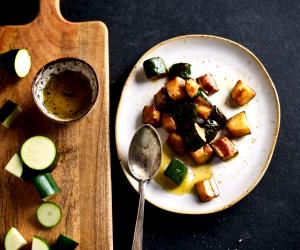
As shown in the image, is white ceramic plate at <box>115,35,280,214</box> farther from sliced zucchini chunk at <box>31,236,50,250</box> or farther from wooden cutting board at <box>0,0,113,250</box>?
sliced zucchini chunk at <box>31,236,50,250</box>

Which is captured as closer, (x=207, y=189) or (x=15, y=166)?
(x=15, y=166)

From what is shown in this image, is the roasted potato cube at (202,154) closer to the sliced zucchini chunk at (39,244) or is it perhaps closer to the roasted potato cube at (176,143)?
the roasted potato cube at (176,143)

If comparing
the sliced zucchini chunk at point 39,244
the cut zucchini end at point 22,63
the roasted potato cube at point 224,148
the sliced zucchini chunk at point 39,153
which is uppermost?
the cut zucchini end at point 22,63

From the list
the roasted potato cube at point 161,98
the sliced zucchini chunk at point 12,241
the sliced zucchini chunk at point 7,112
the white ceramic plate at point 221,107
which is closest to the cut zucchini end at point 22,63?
the sliced zucchini chunk at point 7,112

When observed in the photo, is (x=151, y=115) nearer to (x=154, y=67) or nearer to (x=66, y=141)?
(x=154, y=67)

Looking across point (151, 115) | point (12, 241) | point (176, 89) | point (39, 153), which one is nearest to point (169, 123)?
point (151, 115)

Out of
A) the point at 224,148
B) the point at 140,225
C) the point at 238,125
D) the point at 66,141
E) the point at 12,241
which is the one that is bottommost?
the point at 12,241

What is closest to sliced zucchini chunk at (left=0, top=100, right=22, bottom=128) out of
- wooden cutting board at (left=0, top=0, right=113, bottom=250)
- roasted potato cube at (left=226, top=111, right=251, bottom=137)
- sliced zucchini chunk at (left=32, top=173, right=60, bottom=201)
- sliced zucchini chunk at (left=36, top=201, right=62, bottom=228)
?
wooden cutting board at (left=0, top=0, right=113, bottom=250)
